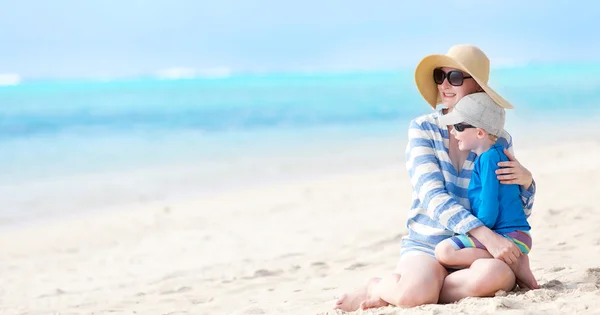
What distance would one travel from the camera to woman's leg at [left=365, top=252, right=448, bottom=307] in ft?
10.1

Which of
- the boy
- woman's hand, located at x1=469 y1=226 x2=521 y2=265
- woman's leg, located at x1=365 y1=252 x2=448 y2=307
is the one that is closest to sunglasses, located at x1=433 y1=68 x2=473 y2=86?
the boy

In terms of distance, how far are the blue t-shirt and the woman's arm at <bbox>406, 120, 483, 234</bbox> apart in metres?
0.06

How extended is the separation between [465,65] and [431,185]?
0.51 metres

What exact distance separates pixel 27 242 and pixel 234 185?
9.49 ft

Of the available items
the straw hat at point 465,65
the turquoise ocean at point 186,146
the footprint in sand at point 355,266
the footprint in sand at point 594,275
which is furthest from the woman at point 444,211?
the turquoise ocean at point 186,146

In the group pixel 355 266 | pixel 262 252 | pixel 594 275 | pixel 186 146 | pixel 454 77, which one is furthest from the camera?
pixel 186 146

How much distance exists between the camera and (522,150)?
10516mm

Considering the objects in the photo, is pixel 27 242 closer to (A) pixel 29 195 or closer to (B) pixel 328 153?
(A) pixel 29 195

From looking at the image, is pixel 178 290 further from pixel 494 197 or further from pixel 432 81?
pixel 494 197

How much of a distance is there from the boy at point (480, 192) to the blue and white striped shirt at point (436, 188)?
2.5 inches

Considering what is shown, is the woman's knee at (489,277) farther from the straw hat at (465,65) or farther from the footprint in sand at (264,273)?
the footprint in sand at (264,273)

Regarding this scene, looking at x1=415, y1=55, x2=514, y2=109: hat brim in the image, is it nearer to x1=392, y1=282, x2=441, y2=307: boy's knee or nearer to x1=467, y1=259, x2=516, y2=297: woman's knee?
x1=467, y1=259, x2=516, y2=297: woman's knee

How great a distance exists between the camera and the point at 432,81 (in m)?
3.38

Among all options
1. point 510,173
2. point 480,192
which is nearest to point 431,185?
point 480,192
